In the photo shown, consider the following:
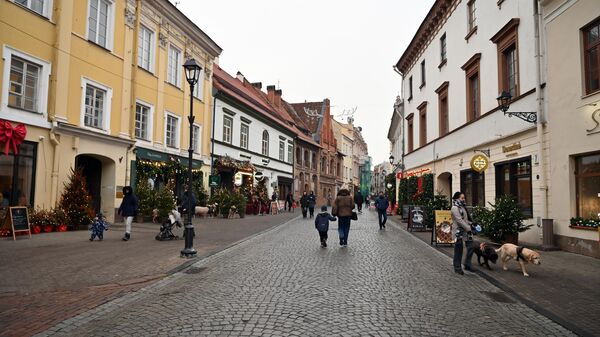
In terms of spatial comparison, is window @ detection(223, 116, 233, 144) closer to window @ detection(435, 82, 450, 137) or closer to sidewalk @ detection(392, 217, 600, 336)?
window @ detection(435, 82, 450, 137)

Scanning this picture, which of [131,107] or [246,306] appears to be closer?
[246,306]

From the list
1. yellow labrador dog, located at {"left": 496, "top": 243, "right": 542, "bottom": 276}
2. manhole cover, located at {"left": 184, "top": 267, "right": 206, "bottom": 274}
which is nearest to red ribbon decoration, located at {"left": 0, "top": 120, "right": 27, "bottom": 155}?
manhole cover, located at {"left": 184, "top": 267, "right": 206, "bottom": 274}

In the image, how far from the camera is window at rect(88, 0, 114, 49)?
1689cm

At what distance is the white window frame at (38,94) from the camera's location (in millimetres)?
13031

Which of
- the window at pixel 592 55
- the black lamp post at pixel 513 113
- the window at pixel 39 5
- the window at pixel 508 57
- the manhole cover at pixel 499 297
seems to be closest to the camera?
the manhole cover at pixel 499 297

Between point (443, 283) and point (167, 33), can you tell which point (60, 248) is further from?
point (167, 33)

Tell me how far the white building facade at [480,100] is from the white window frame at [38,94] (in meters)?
15.5

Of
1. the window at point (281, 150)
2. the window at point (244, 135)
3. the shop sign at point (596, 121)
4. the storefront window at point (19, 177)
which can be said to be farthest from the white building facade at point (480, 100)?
the window at point (281, 150)

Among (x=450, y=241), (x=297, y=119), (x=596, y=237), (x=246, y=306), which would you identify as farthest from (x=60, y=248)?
(x=297, y=119)

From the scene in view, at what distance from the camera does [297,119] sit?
55.9 metres

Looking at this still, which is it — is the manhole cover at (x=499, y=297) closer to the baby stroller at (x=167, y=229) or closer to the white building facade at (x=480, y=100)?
the white building facade at (x=480, y=100)

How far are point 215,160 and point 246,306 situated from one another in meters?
22.0

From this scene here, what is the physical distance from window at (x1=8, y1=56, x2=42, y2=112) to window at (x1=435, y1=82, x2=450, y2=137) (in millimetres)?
17250

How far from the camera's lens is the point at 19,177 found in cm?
1378
